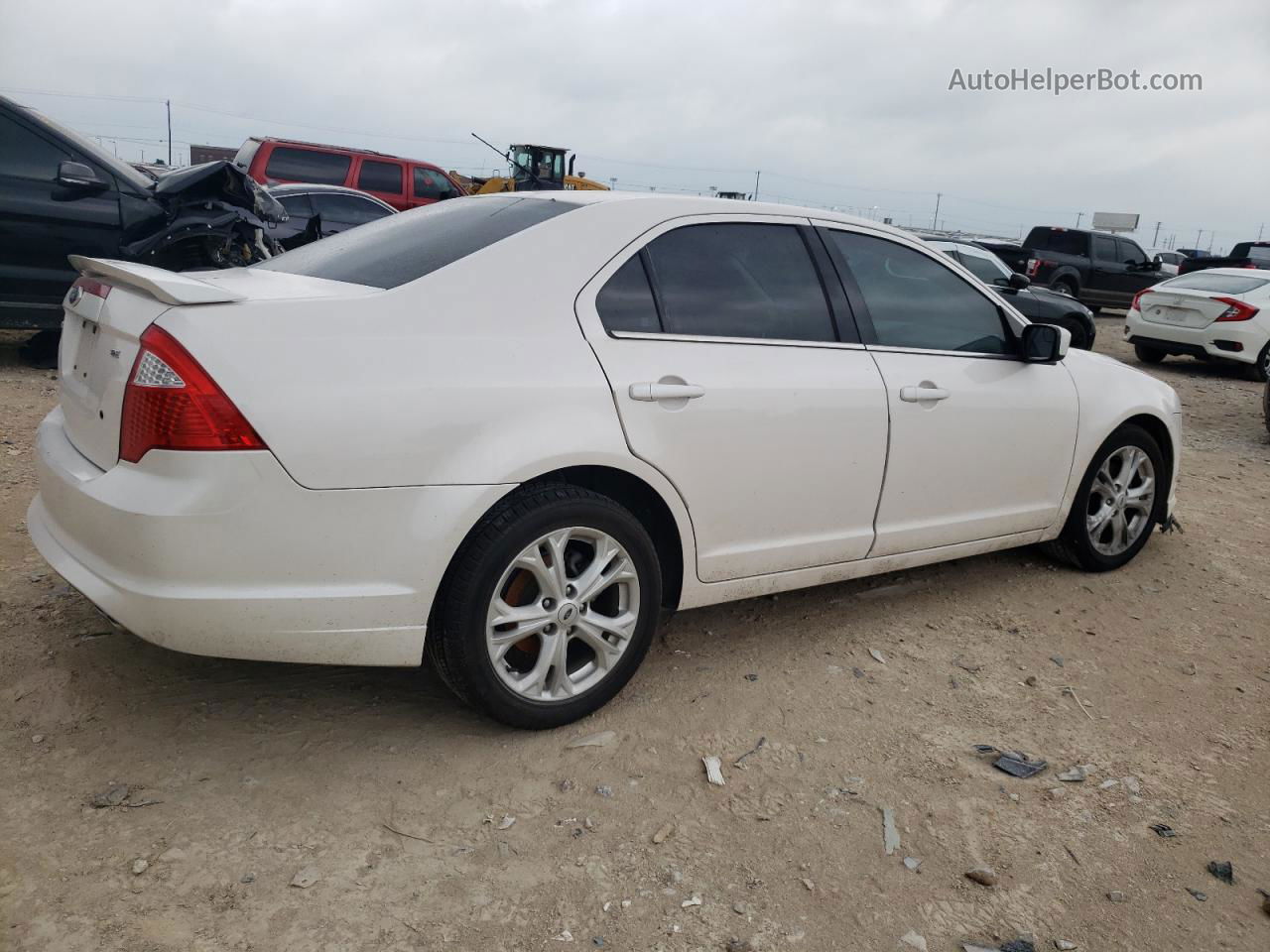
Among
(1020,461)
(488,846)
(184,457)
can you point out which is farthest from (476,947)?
(1020,461)

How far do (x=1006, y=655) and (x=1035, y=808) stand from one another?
3.57 feet

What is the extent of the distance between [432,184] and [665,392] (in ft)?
47.1

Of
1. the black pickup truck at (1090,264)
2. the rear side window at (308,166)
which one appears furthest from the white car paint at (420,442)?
the black pickup truck at (1090,264)

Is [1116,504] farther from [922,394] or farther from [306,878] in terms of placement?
[306,878]

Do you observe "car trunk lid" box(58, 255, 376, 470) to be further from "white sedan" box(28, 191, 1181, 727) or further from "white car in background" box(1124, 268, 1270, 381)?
"white car in background" box(1124, 268, 1270, 381)

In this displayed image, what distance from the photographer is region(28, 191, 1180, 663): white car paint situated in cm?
246

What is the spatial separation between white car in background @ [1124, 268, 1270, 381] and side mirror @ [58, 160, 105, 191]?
11.8 meters

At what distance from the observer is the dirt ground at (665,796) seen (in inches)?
89.4

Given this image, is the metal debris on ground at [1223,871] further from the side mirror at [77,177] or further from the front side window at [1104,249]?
the front side window at [1104,249]

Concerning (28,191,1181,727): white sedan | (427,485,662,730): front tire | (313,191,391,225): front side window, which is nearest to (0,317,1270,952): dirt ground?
(427,485,662,730): front tire

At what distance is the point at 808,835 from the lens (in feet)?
8.64

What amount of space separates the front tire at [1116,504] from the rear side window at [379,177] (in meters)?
13.0

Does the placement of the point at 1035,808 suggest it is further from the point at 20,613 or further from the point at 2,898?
the point at 20,613

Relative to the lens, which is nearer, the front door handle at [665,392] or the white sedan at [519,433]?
the white sedan at [519,433]
